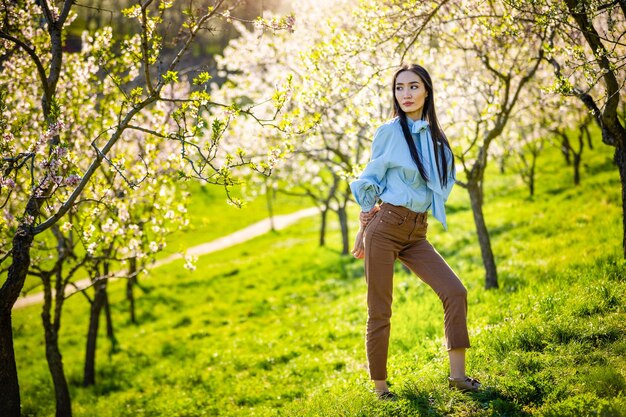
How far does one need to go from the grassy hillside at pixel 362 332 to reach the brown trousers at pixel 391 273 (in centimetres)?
58

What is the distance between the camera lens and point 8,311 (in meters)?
5.95

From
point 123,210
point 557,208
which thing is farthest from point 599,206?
point 123,210

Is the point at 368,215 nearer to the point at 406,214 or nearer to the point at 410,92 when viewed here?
the point at 406,214

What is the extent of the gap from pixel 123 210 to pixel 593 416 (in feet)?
26.5

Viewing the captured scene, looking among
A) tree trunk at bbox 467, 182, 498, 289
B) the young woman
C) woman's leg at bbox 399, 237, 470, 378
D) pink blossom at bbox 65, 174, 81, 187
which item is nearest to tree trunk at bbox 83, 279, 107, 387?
pink blossom at bbox 65, 174, 81, 187

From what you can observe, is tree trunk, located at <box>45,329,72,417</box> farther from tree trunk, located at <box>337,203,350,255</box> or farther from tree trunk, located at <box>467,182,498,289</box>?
tree trunk, located at <box>337,203,350,255</box>

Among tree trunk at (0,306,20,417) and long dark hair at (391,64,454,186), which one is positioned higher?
long dark hair at (391,64,454,186)

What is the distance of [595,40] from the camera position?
21.4ft

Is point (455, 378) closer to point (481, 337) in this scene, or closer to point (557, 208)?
point (481, 337)

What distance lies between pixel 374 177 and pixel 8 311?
4.38m

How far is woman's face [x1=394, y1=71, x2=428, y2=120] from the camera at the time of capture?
4863 mm

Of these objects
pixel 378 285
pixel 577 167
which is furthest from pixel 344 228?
pixel 378 285

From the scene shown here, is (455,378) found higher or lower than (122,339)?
higher

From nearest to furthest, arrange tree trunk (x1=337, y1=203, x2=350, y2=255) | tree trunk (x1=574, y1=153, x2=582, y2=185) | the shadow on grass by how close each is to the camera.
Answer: the shadow on grass, tree trunk (x1=574, y1=153, x2=582, y2=185), tree trunk (x1=337, y1=203, x2=350, y2=255)
